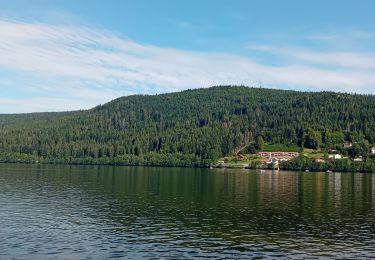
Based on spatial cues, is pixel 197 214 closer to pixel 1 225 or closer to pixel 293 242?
pixel 293 242

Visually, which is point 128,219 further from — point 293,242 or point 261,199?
point 261,199

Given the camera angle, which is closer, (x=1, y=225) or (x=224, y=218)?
(x=1, y=225)

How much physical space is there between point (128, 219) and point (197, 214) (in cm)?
1269

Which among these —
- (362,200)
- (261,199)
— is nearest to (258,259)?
(261,199)

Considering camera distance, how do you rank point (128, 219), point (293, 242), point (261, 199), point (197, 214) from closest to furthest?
point (293, 242), point (128, 219), point (197, 214), point (261, 199)

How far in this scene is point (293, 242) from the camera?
5756cm

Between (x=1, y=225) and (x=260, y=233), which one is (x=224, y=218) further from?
(x=1, y=225)

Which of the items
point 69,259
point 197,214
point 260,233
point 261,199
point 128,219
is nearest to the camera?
point 69,259

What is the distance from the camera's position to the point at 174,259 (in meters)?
47.9

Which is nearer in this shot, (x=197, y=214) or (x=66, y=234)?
(x=66, y=234)

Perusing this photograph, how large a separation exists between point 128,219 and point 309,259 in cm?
3231

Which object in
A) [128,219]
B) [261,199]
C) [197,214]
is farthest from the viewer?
[261,199]

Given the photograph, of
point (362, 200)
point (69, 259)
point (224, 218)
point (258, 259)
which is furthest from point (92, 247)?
point (362, 200)

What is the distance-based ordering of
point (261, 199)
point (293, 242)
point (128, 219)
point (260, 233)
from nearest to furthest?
1. point (293, 242)
2. point (260, 233)
3. point (128, 219)
4. point (261, 199)
